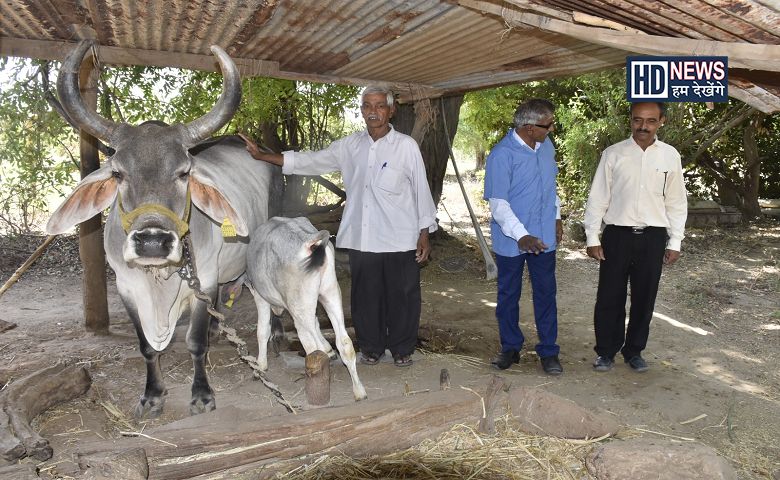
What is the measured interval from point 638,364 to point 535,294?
37.4 inches

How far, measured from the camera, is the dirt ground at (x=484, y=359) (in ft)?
13.3

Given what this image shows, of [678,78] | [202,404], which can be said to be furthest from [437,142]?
[202,404]

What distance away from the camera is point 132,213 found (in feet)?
11.5

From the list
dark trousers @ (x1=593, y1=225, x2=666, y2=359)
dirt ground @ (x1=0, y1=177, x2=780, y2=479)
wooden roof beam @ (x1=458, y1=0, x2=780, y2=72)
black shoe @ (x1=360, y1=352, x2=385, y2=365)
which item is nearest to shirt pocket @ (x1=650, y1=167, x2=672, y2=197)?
dark trousers @ (x1=593, y1=225, x2=666, y2=359)

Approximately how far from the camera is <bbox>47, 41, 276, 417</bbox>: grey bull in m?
3.50

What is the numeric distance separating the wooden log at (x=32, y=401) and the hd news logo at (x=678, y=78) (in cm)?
366

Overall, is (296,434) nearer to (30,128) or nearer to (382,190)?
(382,190)

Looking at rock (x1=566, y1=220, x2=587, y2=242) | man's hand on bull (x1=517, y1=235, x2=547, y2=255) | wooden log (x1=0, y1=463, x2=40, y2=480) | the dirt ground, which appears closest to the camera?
wooden log (x1=0, y1=463, x2=40, y2=480)

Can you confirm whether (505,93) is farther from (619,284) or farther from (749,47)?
(749,47)

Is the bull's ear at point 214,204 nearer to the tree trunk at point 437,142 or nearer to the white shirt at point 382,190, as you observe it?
the white shirt at point 382,190

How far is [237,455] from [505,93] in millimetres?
11195

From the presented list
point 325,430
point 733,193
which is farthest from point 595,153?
point 325,430

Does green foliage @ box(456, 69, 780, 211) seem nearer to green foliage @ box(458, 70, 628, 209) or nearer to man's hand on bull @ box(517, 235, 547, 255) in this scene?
green foliage @ box(458, 70, 628, 209)

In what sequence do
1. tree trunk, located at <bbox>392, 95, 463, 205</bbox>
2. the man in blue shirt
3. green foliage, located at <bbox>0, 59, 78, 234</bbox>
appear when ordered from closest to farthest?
the man in blue shirt < green foliage, located at <bbox>0, 59, 78, 234</bbox> < tree trunk, located at <bbox>392, 95, 463, 205</bbox>
